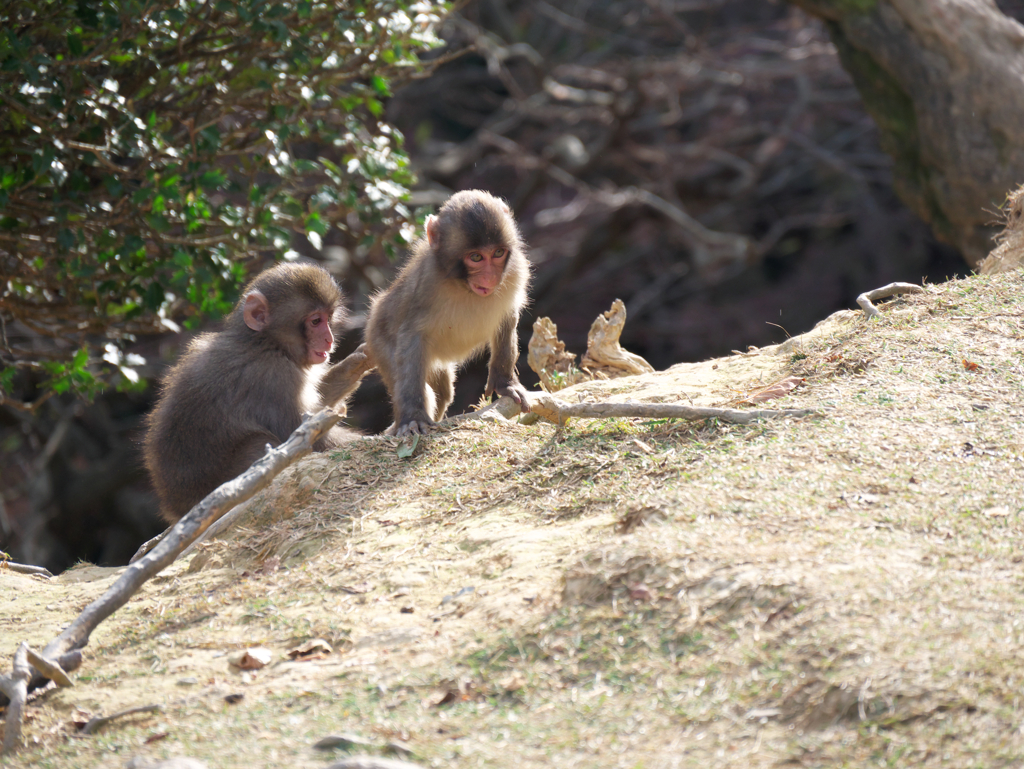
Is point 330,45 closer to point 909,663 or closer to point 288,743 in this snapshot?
point 288,743

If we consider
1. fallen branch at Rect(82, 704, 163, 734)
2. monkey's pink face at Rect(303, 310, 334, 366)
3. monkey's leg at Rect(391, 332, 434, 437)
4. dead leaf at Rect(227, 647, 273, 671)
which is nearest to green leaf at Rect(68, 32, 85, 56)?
monkey's pink face at Rect(303, 310, 334, 366)

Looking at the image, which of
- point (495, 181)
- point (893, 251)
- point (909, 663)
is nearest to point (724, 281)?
point (893, 251)

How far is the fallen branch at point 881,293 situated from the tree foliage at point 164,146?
269 centimetres

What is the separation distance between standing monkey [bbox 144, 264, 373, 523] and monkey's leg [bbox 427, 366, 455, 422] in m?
0.66

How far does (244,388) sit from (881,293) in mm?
3398

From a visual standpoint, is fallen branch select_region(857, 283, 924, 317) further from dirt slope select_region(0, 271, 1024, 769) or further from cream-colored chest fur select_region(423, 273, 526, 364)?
cream-colored chest fur select_region(423, 273, 526, 364)

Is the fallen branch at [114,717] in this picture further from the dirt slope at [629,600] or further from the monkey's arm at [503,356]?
the monkey's arm at [503,356]

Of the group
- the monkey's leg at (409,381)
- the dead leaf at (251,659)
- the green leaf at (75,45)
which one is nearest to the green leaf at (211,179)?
the green leaf at (75,45)

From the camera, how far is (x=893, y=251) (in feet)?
45.2

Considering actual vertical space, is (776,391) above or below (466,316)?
below

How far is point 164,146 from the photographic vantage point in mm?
5238

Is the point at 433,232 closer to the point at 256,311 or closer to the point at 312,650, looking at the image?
the point at 256,311

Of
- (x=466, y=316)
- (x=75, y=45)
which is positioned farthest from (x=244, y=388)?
(x=75, y=45)

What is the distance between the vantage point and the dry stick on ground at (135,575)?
3.04 m
